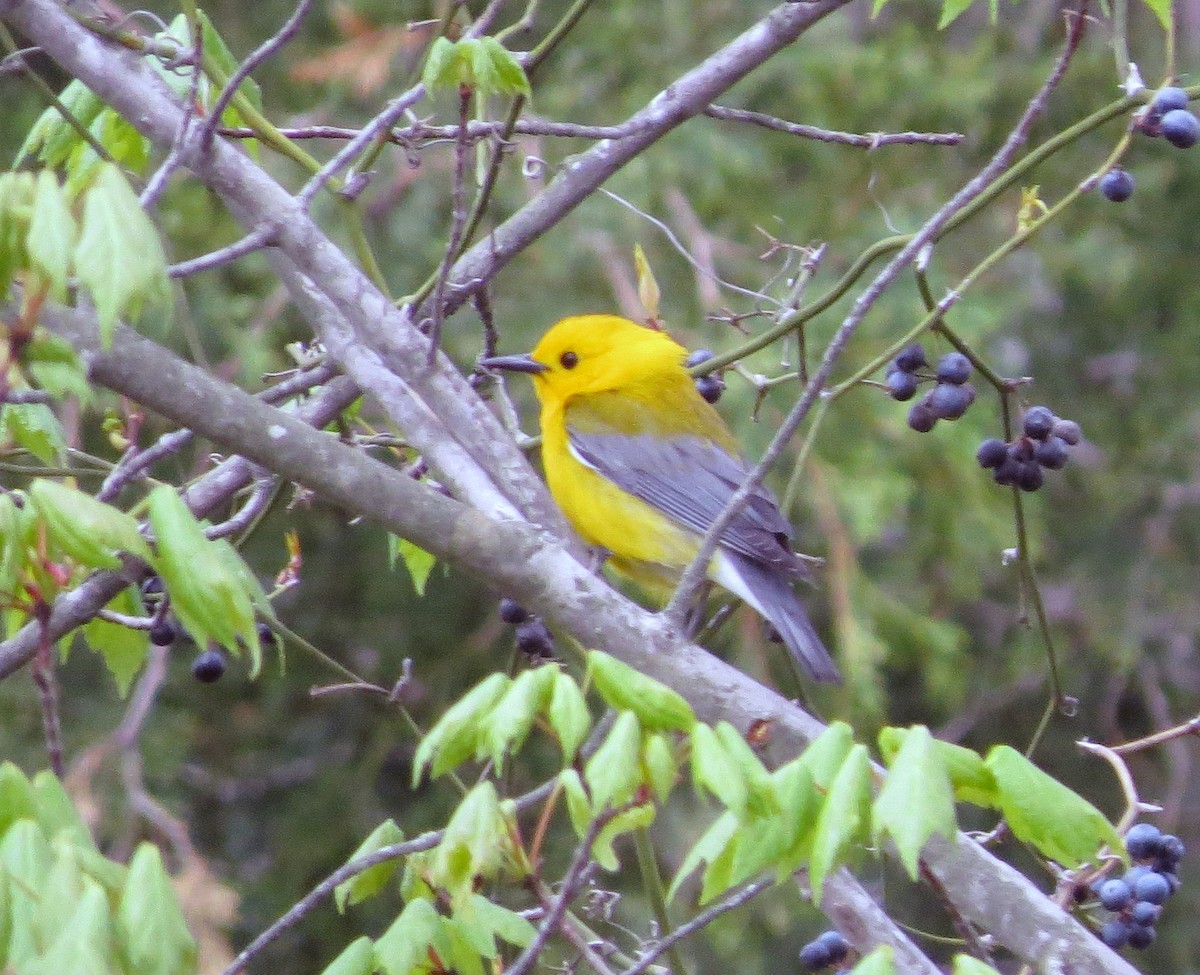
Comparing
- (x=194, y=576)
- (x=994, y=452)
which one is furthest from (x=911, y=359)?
(x=194, y=576)

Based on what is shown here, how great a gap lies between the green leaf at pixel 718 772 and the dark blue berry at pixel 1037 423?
1512mm

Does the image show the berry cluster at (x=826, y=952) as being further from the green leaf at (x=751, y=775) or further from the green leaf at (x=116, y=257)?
the green leaf at (x=116, y=257)

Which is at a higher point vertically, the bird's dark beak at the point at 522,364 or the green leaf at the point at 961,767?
A: the green leaf at the point at 961,767

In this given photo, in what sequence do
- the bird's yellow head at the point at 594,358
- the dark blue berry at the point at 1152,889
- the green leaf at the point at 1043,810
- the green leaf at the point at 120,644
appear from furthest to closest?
the bird's yellow head at the point at 594,358, the green leaf at the point at 120,644, the dark blue berry at the point at 1152,889, the green leaf at the point at 1043,810

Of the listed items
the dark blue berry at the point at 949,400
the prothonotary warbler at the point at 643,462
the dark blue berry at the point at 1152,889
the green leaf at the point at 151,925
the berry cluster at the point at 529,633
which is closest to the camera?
the green leaf at the point at 151,925

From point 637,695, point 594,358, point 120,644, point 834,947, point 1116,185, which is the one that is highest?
point 1116,185

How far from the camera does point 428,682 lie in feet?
23.6

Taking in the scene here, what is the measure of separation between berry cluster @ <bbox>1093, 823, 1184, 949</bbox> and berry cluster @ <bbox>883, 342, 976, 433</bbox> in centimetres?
84

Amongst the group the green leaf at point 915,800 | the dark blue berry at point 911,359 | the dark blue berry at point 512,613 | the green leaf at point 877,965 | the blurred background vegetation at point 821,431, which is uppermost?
the green leaf at point 915,800

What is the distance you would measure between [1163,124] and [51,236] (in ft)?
6.21

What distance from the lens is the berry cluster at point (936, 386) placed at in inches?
124

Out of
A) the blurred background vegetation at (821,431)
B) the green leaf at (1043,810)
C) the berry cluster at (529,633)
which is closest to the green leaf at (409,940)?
the green leaf at (1043,810)

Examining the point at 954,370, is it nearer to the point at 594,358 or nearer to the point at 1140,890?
the point at 1140,890

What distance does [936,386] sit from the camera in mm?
3225
